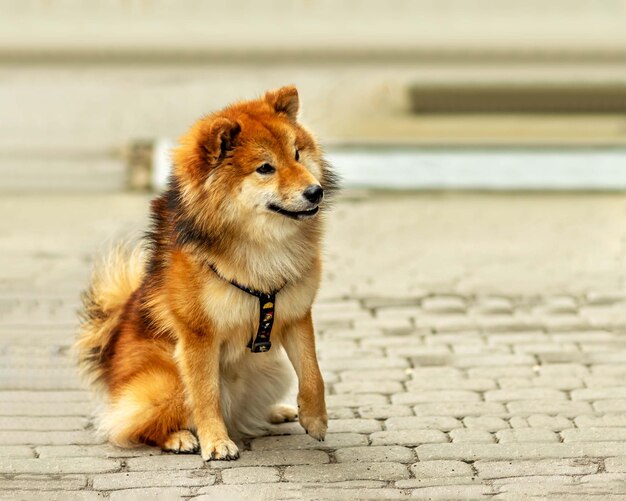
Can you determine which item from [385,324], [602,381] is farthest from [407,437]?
[385,324]

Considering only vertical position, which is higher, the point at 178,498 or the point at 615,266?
the point at 615,266

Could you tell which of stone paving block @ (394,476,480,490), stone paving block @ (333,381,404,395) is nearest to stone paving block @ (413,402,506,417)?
stone paving block @ (333,381,404,395)

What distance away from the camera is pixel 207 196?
499 centimetres

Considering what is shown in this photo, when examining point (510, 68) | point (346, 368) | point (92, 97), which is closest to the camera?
point (346, 368)

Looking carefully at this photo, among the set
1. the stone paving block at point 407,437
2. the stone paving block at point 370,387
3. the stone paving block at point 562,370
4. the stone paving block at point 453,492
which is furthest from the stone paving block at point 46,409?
the stone paving block at point 562,370

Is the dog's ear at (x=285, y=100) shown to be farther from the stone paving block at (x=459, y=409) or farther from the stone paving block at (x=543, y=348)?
the stone paving block at (x=543, y=348)

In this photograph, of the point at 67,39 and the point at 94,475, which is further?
the point at 67,39

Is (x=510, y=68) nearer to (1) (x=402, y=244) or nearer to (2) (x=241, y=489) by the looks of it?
(1) (x=402, y=244)

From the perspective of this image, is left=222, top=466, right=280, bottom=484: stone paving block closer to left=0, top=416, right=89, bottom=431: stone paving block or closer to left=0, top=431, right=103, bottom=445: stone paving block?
left=0, top=431, right=103, bottom=445: stone paving block

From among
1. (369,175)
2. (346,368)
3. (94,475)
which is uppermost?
(369,175)

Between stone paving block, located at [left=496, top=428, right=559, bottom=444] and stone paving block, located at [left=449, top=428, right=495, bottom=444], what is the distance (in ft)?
0.16

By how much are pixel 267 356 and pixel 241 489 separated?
2.44 feet

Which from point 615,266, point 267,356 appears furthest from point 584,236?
point 267,356

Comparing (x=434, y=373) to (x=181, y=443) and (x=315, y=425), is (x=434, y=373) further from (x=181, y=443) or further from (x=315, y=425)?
(x=181, y=443)
